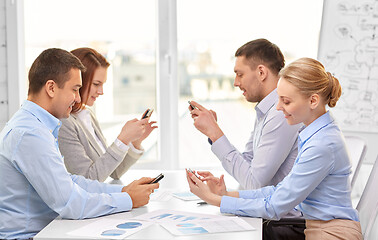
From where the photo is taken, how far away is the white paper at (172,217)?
1741 millimetres

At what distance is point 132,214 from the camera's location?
1.82m

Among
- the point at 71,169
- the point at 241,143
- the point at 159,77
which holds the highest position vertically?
the point at 159,77

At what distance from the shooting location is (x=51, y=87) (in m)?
1.87

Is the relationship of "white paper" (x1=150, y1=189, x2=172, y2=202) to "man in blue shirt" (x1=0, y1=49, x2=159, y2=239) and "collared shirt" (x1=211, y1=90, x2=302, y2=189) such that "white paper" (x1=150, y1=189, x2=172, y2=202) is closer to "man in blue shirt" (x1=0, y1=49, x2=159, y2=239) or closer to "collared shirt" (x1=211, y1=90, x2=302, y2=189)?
"man in blue shirt" (x1=0, y1=49, x2=159, y2=239)

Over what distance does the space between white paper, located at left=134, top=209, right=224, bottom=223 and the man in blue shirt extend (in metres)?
0.10

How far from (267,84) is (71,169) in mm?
983

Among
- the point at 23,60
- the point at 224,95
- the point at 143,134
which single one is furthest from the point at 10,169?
the point at 224,95

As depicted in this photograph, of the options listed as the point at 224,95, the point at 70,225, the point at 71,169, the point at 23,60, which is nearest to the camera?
the point at 70,225

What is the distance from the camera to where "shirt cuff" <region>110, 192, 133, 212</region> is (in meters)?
1.84

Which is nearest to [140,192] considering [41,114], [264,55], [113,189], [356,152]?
[113,189]

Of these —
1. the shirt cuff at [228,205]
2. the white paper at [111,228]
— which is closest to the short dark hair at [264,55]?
the shirt cuff at [228,205]

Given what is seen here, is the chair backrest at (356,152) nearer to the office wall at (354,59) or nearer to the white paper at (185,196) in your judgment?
the white paper at (185,196)

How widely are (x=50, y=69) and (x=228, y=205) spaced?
81 centimetres

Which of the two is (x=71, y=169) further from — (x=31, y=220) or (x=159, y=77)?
(x=159, y=77)
